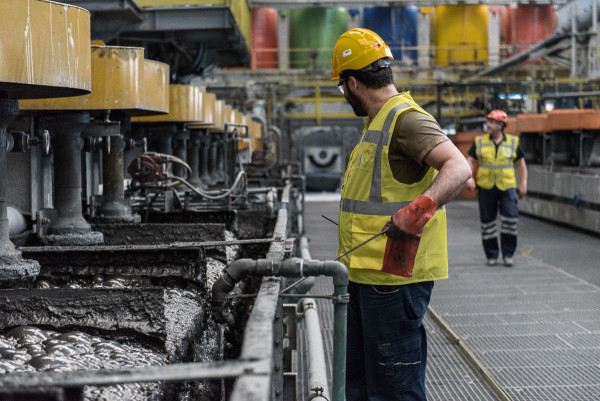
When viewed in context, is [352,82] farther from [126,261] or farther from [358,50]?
[126,261]

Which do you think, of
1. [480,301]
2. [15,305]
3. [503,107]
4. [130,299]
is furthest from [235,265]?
[503,107]

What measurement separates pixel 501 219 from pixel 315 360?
500 centimetres

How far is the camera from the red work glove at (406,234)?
8.11 ft

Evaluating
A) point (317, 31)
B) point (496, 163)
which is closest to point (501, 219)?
point (496, 163)

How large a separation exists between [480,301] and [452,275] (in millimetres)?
1308

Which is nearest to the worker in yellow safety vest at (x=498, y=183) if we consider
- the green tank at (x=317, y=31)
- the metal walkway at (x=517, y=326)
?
the metal walkway at (x=517, y=326)

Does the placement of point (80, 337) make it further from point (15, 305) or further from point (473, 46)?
point (473, 46)

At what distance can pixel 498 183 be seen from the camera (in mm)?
7930

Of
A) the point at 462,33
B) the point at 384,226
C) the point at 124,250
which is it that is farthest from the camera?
the point at 462,33

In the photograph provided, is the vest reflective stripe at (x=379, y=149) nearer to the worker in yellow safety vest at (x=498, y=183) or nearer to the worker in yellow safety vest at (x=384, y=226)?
the worker in yellow safety vest at (x=384, y=226)

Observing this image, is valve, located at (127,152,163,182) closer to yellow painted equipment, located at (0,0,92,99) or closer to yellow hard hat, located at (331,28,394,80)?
yellow painted equipment, located at (0,0,92,99)

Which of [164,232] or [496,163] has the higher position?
[496,163]

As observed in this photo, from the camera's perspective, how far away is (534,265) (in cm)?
812

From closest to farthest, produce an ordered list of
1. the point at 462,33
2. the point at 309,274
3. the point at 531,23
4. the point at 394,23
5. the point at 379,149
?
the point at 309,274 < the point at 379,149 < the point at 394,23 < the point at 462,33 < the point at 531,23
